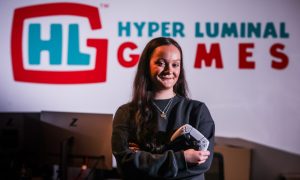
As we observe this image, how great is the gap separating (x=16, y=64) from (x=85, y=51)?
31.0 inches

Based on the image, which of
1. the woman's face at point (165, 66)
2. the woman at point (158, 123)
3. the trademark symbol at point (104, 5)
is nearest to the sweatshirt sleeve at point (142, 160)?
the woman at point (158, 123)

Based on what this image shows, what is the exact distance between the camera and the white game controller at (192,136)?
1374 millimetres

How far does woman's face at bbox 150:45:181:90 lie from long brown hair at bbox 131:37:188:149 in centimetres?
4

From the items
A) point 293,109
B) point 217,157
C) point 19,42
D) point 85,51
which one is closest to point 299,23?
point 293,109

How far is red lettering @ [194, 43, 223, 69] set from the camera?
3262 millimetres

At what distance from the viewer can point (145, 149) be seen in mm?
1467

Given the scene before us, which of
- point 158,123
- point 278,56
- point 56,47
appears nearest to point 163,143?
point 158,123

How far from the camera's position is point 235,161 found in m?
3.13

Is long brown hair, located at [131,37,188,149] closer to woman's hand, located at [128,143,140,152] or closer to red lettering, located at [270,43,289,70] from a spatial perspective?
woman's hand, located at [128,143,140,152]

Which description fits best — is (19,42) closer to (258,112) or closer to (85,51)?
(85,51)

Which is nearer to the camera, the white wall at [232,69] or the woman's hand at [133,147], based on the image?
the woman's hand at [133,147]

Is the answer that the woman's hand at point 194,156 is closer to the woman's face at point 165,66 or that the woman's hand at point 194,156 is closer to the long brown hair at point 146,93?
the long brown hair at point 146,93

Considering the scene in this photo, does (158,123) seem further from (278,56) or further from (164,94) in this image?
(278,56)

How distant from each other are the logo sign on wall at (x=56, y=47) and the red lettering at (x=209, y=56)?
0.95 m
